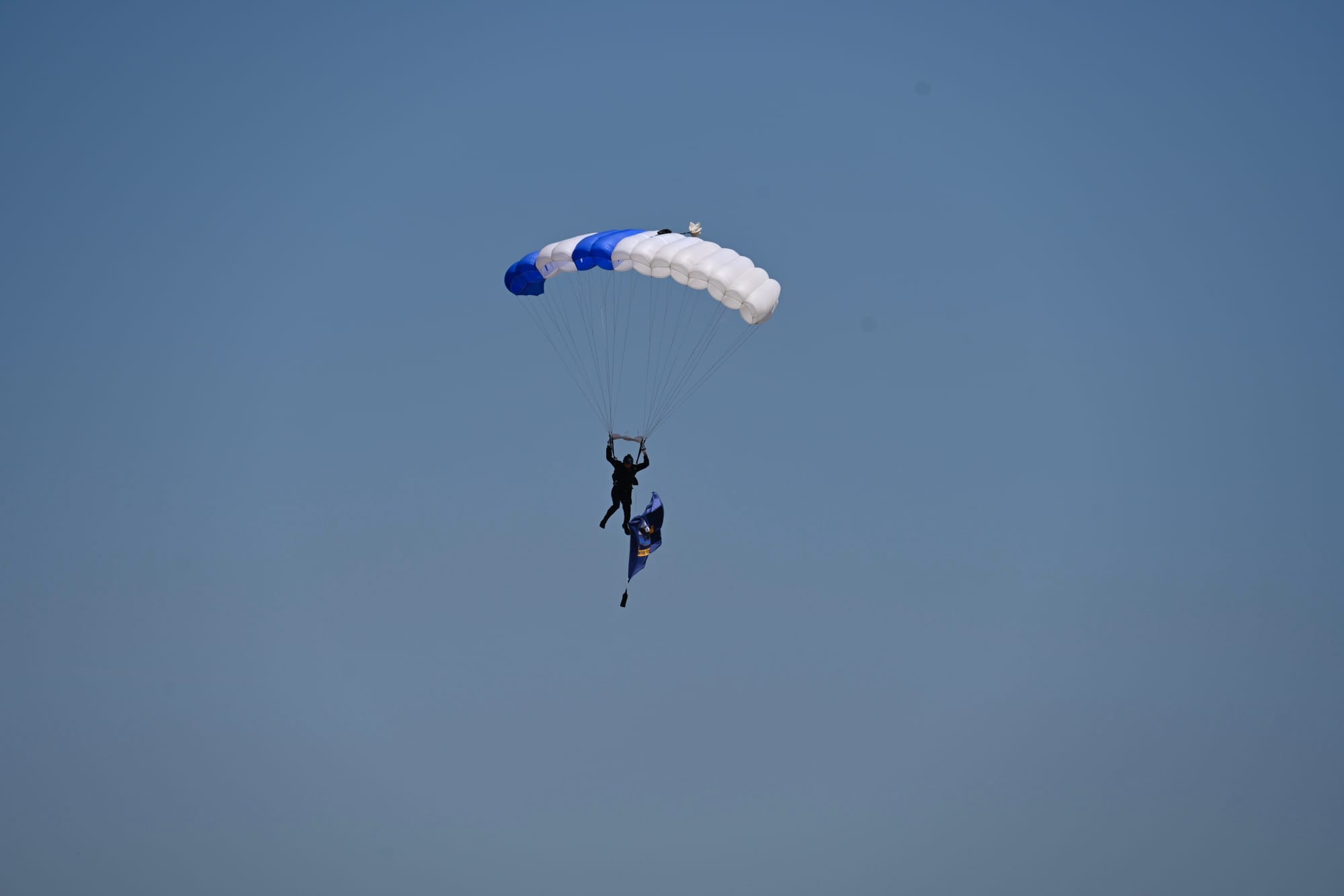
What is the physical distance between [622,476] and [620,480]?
0.28 ft

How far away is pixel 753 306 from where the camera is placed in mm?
31672

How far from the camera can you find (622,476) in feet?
105

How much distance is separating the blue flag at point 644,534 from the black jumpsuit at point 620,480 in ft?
3.29

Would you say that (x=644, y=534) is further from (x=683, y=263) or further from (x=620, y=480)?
(x=683, y=263)

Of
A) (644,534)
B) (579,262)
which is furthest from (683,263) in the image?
(644,534)

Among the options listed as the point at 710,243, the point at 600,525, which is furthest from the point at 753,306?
the point at 600,525

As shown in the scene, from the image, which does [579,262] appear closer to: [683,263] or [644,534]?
[683,263]

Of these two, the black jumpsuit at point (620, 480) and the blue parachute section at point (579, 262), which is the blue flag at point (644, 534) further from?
the blue parachute section at point (579, 262)

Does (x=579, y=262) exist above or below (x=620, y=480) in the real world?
above

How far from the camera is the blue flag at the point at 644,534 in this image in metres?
33.4

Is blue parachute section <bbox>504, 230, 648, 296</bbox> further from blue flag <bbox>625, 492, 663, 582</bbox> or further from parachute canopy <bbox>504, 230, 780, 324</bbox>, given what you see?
blue flag <bbox>625, 492, 663, 582</bbox>

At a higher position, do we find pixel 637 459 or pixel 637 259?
pixel 637 259

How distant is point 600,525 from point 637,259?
14.8 ft

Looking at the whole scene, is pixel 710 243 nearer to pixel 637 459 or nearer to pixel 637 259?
pixel 637 259
